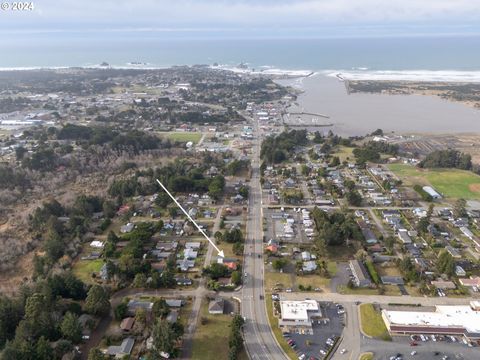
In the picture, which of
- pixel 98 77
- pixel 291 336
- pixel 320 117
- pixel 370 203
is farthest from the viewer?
pixel 98 77

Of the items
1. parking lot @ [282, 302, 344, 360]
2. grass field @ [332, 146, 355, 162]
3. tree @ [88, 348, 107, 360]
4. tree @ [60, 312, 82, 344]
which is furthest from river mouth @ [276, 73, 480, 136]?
tree @ [88, 348, 107, 360]

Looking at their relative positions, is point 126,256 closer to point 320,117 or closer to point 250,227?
point 250,227

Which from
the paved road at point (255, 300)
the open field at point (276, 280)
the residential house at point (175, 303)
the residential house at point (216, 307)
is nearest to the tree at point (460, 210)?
the paved road at point (255, 300)

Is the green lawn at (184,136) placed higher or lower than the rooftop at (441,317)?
higher

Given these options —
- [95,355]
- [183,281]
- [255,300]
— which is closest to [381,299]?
[255,300]

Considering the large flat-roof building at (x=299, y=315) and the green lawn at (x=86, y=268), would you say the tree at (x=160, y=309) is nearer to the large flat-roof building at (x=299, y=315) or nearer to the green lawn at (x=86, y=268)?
the green lawn at (x=86, y=268)

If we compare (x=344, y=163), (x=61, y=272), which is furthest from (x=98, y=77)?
(x=61, y=272)
